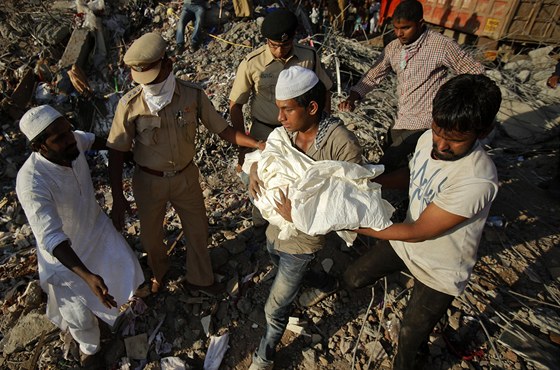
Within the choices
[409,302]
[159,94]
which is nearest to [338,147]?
[409,302]

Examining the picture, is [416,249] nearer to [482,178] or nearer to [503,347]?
[482,178]

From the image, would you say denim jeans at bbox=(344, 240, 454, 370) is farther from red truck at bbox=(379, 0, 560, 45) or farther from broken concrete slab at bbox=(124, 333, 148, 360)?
red truck at bbox=(379, 0, 560, 45)

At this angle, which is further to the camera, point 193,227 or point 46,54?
point 46,54

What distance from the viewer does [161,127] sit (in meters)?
2.37

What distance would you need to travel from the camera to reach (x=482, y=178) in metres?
1.50

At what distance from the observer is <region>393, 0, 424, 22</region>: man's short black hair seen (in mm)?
2705

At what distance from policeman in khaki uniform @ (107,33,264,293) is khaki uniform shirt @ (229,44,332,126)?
0.58m

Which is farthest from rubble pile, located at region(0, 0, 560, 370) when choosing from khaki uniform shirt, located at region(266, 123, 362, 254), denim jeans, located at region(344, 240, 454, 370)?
khaki uniform shirt, located at region(266, 123, 362, 254)

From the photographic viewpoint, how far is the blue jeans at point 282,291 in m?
2.03

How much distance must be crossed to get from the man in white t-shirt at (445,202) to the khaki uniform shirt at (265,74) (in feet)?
4.65

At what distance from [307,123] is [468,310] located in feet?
7.15

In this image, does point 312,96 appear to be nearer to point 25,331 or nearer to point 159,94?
point 159,94

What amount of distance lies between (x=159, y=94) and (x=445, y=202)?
1.86 m

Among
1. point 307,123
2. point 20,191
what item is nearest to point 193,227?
point 20,191
